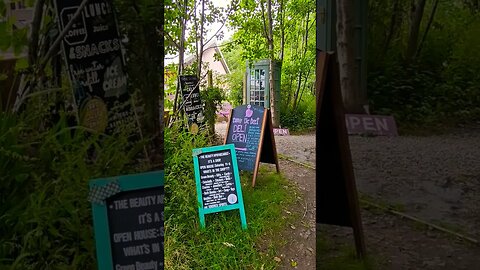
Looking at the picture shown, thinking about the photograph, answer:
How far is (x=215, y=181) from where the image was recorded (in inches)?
88.4

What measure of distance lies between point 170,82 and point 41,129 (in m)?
1.01

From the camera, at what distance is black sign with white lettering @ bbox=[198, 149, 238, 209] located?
2.23 metres

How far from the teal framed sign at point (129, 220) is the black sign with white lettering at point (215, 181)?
0.94 meters

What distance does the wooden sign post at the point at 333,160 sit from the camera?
0.91m

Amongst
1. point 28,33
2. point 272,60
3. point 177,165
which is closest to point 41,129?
point 28,33

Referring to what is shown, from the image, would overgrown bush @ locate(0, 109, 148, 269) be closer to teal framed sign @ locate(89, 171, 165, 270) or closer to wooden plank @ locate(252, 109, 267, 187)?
teal framed sign @ locate(89, 171, 165, 270)

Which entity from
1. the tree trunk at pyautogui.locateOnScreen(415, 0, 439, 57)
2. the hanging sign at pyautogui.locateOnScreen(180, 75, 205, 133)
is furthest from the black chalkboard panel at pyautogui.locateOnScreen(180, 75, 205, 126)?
the tree trunk at pyautogui.locateOnScreen(415, 0, 439, 57)

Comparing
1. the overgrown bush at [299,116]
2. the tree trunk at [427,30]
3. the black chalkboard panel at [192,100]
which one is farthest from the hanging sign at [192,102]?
the tree trunk at [427,30]

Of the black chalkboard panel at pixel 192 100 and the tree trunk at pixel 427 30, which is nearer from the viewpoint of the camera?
the tree trunk at pixel 427 30

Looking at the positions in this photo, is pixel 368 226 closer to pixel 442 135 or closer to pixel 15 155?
pixel 442 135

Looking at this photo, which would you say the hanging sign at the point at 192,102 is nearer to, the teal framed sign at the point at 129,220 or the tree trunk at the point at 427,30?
the teal framed sign at the point at 129,220

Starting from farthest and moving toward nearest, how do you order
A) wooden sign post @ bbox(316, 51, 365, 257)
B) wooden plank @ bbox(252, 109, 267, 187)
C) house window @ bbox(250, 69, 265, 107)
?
1. wooden plank @ bbox(252, 109, 267, 187)
2. house window @ bbox(250, 69, 265, 107)
3. wooden sign post @ bbox(316, 51, 365, 257)

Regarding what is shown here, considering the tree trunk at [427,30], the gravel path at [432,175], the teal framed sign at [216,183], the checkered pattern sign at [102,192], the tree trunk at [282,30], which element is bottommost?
the teal framed sign at [216,183]

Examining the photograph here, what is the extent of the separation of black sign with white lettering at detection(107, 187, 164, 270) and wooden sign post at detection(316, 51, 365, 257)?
44cm
